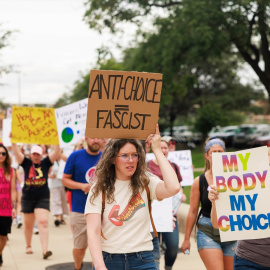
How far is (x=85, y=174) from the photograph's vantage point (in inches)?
251

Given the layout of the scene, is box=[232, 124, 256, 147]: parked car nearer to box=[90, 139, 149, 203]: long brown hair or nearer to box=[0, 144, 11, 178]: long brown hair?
box=[0, 144, 11, 178]: long brown hair

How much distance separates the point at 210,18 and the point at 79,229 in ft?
51.7

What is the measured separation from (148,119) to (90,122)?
0.42 metres

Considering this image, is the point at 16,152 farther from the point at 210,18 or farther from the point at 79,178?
the point at 210,18

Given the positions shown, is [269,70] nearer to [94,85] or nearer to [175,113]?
[94,85]

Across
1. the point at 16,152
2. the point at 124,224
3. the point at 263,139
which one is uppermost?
the point at 263,139

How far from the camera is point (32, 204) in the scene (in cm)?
835

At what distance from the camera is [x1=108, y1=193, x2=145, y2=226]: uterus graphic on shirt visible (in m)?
3.59

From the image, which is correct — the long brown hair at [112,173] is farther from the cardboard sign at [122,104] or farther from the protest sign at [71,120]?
the protest sign at [71,120]

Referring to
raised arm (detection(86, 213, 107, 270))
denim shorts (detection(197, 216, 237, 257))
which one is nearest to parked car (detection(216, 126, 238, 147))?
denim shorts (detection(197, 216, 237, 257))

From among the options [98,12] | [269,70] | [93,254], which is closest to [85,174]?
[93,254]

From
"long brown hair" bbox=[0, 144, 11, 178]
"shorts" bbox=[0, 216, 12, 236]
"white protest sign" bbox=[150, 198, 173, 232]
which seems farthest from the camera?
"long brown hair" bbox=[0, 144, 11, 178]

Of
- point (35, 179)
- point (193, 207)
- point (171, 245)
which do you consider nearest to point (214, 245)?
point (193, 207)

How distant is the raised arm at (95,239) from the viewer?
134 inches
